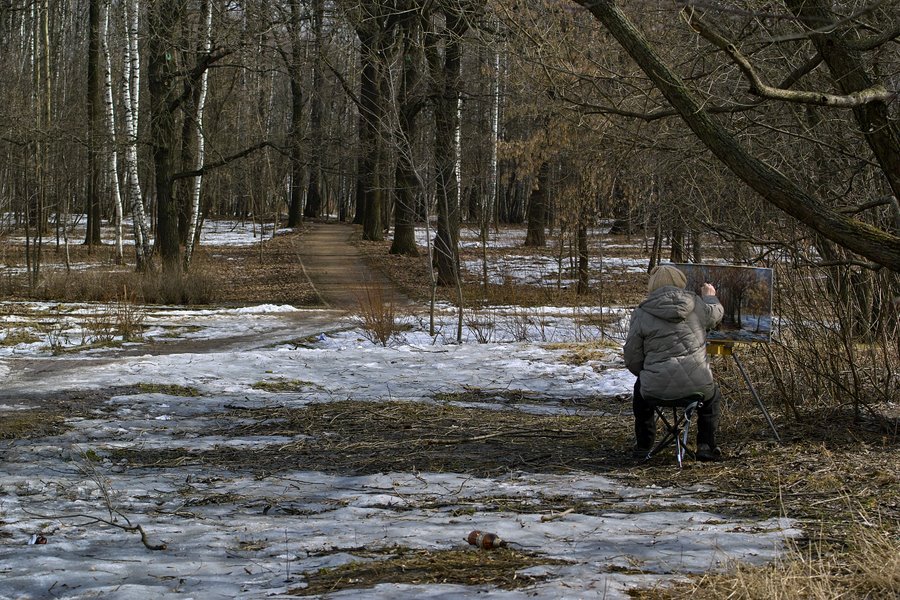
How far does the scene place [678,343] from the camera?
638cm

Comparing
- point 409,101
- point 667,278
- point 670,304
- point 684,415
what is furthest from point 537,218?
point 684,415

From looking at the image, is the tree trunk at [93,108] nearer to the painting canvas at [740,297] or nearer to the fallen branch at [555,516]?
the painting canvas at [740,297]

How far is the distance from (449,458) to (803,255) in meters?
3.33

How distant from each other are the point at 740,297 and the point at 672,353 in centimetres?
82

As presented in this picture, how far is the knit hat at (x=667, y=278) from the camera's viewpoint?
6.52m

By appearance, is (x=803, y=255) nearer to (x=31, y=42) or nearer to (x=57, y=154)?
(x=57, y=154)

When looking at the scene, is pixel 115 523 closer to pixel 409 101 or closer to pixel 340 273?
pixel 409 101

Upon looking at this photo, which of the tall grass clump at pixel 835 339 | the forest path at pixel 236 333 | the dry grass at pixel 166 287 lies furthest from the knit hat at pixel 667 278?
the dry grass at pixel 166 287

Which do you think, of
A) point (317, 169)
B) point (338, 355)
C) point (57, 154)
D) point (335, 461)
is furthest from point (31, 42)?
point (335, 461)

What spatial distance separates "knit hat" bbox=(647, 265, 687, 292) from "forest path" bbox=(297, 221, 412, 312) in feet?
27.3

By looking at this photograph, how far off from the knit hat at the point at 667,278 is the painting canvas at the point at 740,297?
0.59ft

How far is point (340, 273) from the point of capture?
2614cm

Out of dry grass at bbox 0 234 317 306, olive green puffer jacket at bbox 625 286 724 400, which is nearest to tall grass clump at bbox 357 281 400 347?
dry grass at bbox 0 234 317 306

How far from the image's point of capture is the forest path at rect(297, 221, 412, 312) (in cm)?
2047
